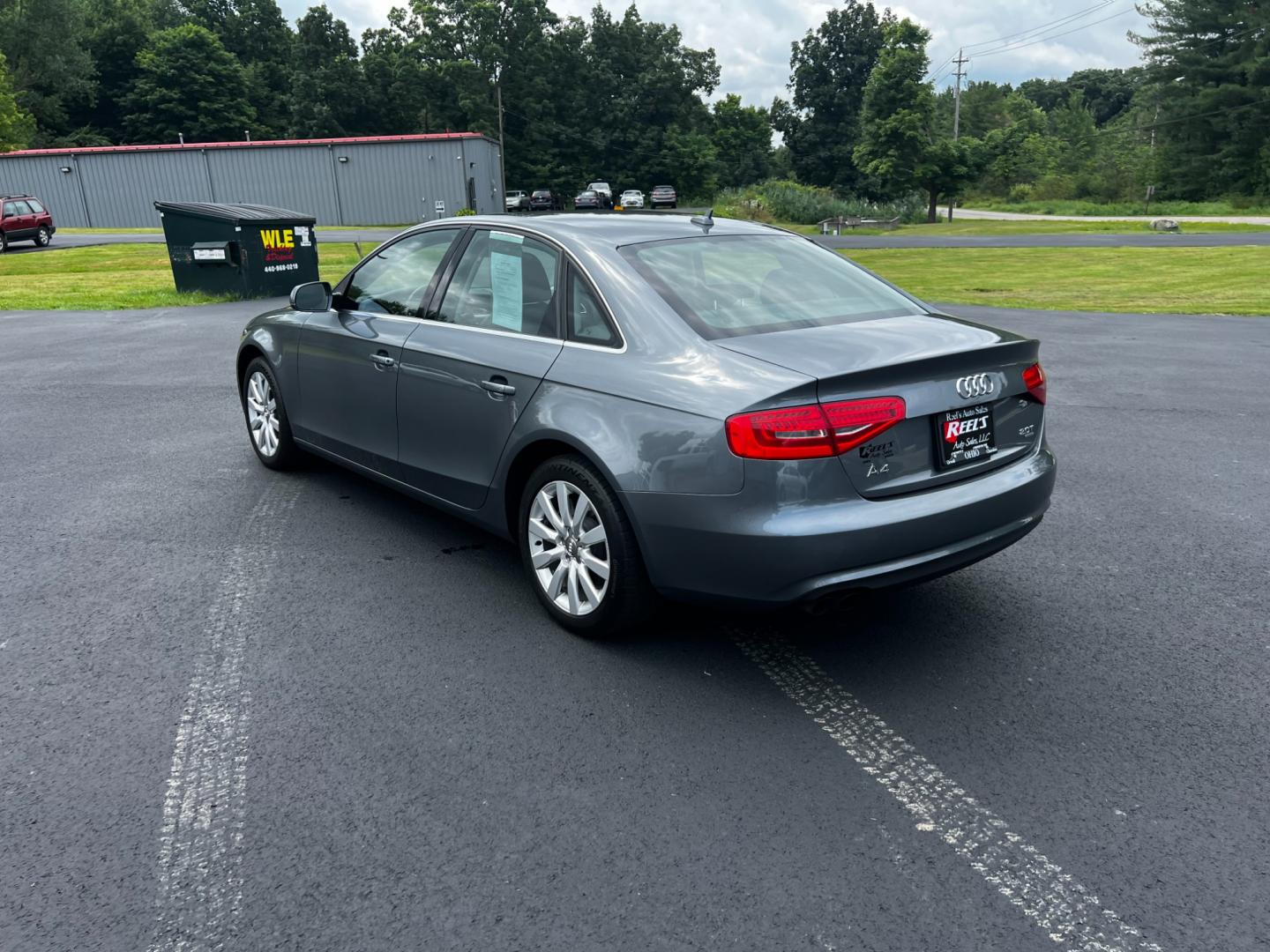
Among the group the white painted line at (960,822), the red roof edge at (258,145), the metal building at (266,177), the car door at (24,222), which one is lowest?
the white painted line at (960,822)

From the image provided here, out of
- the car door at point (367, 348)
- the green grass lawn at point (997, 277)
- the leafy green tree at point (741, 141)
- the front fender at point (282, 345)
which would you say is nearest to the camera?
the car door at point (367, 348)

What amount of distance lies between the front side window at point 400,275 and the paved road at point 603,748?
1.18 metres

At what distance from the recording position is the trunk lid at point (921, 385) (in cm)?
328

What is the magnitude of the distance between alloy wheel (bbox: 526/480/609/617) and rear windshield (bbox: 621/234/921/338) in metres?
0.81

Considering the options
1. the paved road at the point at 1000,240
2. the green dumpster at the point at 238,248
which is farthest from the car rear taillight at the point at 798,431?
the paved road at the point at 1000,240

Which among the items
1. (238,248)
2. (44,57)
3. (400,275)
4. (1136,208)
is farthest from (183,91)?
(400,275)

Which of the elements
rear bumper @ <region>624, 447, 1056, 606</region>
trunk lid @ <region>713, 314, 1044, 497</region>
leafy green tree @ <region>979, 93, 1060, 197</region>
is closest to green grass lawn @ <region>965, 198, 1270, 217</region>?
leafy green tree @ <region>979, 93, 1060, 197</region>

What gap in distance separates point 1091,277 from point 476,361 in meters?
18.9

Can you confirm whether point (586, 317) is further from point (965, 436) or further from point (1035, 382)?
point (1035, 382)

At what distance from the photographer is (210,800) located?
288 centimetres

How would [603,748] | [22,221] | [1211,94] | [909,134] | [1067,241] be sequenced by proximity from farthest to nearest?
[1211,94] → [909,134] → [22,221] → [1067,241] → [603,748]

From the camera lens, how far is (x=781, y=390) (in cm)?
318

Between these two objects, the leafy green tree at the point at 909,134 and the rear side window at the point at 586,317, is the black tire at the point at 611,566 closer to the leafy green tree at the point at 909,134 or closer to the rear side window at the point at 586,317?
the rear side window at the point at 586,317

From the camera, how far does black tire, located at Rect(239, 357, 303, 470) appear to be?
234 inches
